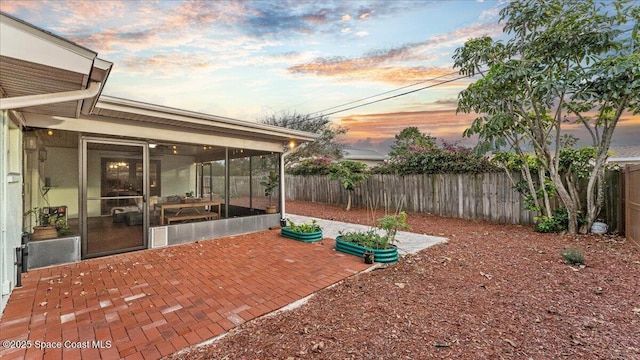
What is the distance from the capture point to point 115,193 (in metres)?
4.63

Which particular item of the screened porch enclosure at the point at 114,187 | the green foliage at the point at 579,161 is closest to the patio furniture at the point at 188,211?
the screened porch enclosure at the point at 114,187

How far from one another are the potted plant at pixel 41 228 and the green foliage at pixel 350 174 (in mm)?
7720

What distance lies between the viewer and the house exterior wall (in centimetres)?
260

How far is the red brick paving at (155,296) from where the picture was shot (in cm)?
221

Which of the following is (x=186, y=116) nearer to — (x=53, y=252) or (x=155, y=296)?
(x=53, y=252)

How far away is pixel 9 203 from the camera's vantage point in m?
2.90

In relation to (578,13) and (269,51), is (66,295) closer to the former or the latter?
(269,51)

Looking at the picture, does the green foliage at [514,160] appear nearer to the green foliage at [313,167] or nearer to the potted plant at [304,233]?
the potted plant at [304,233]

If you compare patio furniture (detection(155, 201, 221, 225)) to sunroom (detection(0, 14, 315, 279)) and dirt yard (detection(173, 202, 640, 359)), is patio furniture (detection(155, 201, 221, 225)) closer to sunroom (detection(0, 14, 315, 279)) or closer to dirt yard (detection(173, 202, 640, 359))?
sunroom (detection(0, 14, 315, 279))

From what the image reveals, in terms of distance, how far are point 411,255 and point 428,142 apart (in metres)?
12.5

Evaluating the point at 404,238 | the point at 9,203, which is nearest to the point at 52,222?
the point at 9,203

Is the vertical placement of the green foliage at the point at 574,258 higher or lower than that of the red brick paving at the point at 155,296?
higher

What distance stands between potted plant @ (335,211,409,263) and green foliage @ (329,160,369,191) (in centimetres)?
507

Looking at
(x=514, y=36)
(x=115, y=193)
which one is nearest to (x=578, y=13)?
(x=514, y=36)
